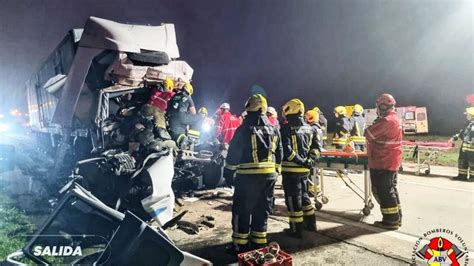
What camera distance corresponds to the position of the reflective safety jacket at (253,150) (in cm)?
378

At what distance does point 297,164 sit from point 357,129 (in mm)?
5576

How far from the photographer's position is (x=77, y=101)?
6.14 m

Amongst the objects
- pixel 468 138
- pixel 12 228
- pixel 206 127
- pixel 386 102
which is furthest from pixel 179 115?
pixel 468 138

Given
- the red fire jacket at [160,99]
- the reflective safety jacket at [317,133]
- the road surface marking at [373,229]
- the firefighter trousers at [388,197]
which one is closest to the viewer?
the road surface marking at [373,229]

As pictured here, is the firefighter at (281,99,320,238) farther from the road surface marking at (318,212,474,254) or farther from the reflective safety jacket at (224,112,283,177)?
the road surface marking at (318,212,474,254)

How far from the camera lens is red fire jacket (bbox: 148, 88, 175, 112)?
21.1 ft

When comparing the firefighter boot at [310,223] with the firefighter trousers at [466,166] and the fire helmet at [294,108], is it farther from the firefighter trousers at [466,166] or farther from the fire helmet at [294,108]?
the firefighter trousers at [466,166]

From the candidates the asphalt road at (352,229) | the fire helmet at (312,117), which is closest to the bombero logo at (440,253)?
the asphalt road at (352,229)

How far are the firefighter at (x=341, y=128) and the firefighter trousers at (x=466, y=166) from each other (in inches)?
115

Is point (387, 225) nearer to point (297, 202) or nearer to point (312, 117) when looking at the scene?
point (297, 202)

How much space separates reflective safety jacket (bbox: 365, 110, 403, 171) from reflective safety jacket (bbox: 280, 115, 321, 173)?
0.96 metres

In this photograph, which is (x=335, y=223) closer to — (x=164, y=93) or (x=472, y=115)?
(x=164, y=93)

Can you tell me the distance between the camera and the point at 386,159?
15.1ft

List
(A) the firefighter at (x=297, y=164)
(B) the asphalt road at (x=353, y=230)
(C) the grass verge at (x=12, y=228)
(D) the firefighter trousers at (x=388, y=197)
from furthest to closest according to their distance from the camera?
(D) the firefighter trousers at (x=388, y=197)
(A) the firefighter at (x=297, y=164)
(C) the grass verge at (x=12, y=228)
(B) the asphalt road at (x=353, y=230)
